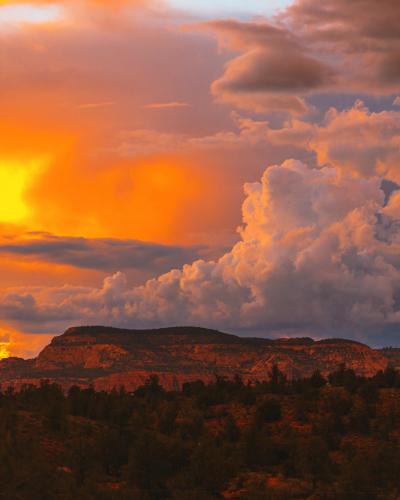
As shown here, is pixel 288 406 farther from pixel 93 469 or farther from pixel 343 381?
pixel 93 469

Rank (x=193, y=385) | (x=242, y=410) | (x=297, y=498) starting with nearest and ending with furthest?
(x=297, y=498) < (x=242, y=410) < (x=193, y=385)

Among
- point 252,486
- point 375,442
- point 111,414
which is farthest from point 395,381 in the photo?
point 252,486

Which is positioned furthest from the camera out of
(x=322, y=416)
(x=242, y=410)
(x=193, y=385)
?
(x=193, y=385)

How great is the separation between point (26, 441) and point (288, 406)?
2609cm

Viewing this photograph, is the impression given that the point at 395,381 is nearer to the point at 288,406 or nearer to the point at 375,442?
the point at 288,406

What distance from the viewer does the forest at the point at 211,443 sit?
64.9 m

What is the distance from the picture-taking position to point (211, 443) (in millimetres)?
76375

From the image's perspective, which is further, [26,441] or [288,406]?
[288,406]

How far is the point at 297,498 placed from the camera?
64938 mm

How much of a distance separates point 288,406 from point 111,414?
16.3 meters

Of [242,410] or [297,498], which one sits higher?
[242,410]

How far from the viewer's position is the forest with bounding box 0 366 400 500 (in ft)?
213

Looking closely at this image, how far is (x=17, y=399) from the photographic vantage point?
10544 centimetres

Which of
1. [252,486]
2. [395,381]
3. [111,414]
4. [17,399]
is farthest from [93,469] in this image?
[395,381]
